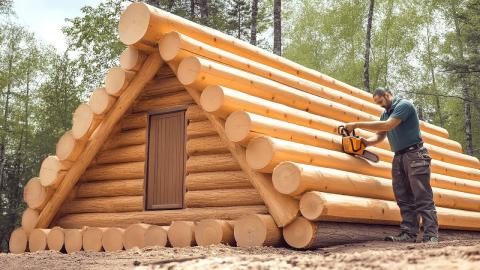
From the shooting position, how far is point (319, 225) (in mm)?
6785

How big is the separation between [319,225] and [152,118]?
3.65m

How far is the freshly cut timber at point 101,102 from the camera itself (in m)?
8.77

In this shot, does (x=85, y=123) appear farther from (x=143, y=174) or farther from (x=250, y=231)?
(x=250, y=231)

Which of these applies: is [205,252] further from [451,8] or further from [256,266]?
[451,8]

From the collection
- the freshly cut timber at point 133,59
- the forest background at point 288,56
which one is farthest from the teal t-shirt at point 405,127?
the forest background at point 288,56

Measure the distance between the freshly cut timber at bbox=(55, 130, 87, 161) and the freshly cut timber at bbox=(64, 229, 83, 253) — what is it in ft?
4.30

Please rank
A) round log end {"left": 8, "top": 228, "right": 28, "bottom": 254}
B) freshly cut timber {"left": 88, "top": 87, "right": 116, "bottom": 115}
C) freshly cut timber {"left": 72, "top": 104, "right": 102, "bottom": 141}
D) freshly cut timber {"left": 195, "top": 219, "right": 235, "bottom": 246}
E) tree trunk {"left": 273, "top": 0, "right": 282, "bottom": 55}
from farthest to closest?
tree trunk {"left": 273, "top": 0, "right": 282, "bottom": 55}
round log end {"left": 8, "top": 228, "right": 28, "bottom": 254}
freshly cut timber {"left": 72, "top": 104, "right": 102, "bottom": 141}
freshly cut timber {"left": 88, "top": 87, "right": 116, "bottom": 115}
freshly cut timber {"left": 195, "top": 219, "right": 235, "bottom": 246}

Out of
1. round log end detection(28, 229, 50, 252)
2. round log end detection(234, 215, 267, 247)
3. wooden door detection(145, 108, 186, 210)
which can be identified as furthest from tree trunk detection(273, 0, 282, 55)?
round log end detection(234, 215, 267, 247)

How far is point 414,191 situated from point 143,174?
4.31 metres

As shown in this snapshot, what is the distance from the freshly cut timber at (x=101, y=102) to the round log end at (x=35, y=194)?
1823mm

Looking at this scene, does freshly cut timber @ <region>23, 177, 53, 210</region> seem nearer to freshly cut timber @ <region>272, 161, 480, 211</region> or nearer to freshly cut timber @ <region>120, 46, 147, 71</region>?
freshly cut timber @ <region>120, 46, 147, 71</region>

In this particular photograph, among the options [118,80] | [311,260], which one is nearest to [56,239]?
[118,80]

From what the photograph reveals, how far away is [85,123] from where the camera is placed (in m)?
8.95

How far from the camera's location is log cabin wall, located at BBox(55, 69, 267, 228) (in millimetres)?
7770
